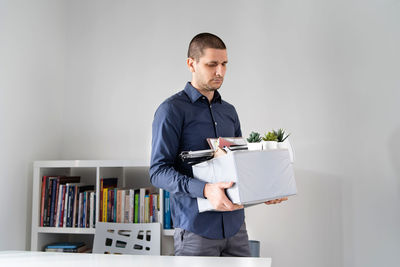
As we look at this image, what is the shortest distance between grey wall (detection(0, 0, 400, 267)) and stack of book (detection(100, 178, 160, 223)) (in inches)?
16.1

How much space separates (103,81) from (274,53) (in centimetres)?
120

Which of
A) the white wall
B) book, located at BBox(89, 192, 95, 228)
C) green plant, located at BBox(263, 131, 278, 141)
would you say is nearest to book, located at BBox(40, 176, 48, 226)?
the white wall

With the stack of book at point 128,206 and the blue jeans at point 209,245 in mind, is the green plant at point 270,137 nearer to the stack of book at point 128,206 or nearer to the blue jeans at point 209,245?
the blue jeans at point 209,245

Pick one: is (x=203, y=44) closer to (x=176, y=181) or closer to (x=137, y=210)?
(x=176, y=181)

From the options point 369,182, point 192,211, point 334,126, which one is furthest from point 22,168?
point 369,182

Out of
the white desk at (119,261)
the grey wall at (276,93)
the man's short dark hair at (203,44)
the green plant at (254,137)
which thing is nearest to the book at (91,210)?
the grey wall at (276,93)

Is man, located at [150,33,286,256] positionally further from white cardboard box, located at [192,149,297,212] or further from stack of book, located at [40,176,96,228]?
stack of book, located at [40,176,96,228]

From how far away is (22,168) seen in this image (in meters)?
2.31

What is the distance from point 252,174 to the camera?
1.21 metres

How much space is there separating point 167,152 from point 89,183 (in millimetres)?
1348

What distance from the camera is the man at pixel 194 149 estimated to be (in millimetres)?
1411

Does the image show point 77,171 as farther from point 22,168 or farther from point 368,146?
point 368,146

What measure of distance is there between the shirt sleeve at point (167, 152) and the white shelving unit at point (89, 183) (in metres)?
0.75

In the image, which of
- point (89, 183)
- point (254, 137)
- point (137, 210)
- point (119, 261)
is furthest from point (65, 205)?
point (254, 137)
